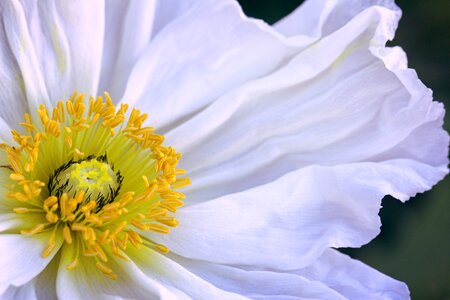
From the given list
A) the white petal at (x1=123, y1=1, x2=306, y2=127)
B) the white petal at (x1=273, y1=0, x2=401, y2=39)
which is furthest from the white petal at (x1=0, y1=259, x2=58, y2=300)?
the white petal at (x1=273, y1=0, x2=401, y2=39)

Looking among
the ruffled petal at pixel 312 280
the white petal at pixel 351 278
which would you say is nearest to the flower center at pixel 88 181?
the ruffled petal at pixel 312 280

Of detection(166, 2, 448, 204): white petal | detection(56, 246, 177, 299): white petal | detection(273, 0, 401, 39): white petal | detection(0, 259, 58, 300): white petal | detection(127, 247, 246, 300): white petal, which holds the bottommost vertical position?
detection(0, 259, 58, 300): white petal

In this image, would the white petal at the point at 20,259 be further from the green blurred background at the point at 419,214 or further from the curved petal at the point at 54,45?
the green blurred background at the point at 419,214

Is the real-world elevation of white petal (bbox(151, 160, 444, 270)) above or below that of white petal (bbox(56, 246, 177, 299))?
above

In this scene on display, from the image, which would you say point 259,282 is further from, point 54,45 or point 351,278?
point 54,45

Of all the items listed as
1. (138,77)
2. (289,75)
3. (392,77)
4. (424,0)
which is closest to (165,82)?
(138,77)

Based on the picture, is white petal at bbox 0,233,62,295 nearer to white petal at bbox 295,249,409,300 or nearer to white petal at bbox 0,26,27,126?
white petal at bbox 0,26,27,126

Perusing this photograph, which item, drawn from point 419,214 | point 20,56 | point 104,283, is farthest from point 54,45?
point 419,214
